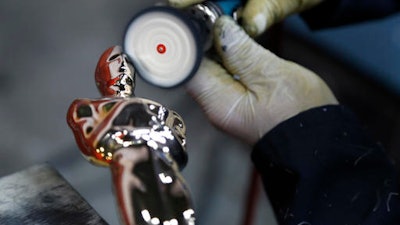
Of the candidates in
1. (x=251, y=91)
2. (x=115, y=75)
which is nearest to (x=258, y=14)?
(x=251, y=91)

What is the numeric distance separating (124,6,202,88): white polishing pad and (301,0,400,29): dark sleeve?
1.00 ft

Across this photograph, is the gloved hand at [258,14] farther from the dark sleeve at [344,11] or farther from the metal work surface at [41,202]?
the metal work surface at [41,202]

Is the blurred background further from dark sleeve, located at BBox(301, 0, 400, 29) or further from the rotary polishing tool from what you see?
the rotary polishing tool

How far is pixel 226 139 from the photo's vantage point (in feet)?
2.78

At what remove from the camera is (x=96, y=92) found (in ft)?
2.14

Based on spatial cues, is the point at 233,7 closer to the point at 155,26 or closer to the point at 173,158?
the point at 155,26

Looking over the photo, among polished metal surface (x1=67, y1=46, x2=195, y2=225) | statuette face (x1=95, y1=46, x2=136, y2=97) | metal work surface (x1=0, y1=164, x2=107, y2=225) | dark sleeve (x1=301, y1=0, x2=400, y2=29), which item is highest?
statuette face (x1=95, y1=46, x2=136, y2=97)

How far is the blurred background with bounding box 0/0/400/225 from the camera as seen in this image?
59cm

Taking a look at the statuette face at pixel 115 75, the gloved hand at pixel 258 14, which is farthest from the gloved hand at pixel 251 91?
the statuette face at pixel 115 75

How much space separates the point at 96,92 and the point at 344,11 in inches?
13.3

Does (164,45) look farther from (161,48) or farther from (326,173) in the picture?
(326,173)

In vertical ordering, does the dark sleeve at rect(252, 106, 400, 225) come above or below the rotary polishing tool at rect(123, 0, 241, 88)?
below

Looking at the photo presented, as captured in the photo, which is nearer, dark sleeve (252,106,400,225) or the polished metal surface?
the polished metal surface

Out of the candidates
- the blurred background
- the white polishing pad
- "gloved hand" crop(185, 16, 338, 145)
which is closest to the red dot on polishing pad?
the white polishing pad
